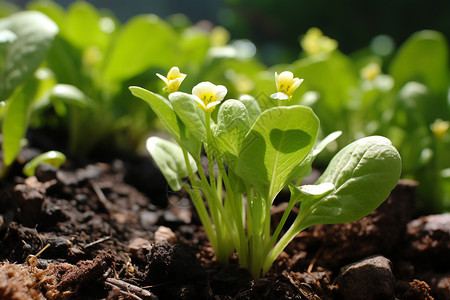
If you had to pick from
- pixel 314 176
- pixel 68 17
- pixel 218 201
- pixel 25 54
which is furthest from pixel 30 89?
pixel 314 176

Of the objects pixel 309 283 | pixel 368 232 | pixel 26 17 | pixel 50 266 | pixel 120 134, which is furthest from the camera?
pixel 120 134

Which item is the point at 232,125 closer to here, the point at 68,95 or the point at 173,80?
the point at 173,80

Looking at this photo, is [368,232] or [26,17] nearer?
[368,232]

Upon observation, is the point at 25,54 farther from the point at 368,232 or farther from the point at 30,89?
the point at 368,232

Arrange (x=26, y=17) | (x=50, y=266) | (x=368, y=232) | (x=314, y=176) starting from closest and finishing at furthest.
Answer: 1. (x=50, y=266)
2. (x=368, y=232)
3. (x=26, y=17)
4. (x=314, y=176)

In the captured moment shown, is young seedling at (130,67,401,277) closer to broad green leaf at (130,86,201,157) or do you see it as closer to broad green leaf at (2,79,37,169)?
broad green leaf at (130,86,201,157)

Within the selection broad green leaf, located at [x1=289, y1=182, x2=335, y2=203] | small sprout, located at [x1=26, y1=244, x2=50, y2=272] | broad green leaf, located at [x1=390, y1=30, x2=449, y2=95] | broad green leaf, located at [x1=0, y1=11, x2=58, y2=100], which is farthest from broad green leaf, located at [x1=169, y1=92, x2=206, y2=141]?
broad green leaf, located at [x1=390, y1=30, x2=449, y2=95]

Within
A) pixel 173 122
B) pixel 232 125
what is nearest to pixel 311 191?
pixel 232 125
